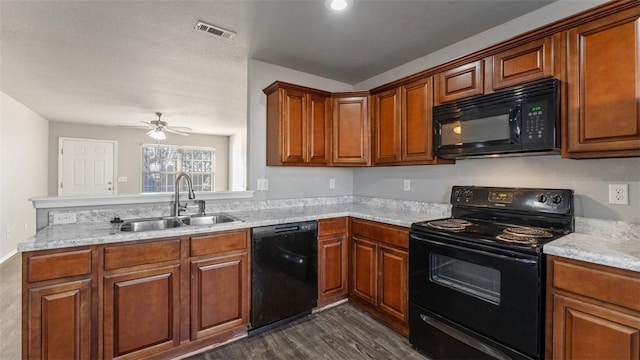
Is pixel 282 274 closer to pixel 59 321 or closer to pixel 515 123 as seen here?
pixel 59 321

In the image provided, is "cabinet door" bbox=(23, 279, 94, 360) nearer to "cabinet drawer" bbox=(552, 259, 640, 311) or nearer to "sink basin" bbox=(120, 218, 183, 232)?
"sink basin" bbox=(120, 218, 183, 232)

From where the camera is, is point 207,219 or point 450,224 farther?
point 207,219

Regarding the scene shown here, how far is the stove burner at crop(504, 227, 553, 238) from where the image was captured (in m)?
1.71

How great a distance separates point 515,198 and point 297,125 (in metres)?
1.96

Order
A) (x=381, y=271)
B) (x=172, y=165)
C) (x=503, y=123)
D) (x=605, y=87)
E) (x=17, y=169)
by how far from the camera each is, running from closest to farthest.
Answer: (x=605, y=87) < (x=503, y=123) < (x=381, y=271) < (x=17, y=169) < (x=172, y=165)

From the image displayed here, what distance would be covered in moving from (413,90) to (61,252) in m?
A: 2.77

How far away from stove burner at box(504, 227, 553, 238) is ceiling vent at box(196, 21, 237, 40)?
2.58 metres

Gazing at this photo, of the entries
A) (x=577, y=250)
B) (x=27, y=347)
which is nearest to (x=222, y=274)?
(x=27, y=347)

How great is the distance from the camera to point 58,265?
5.26ft

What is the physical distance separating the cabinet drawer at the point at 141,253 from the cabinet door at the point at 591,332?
2.26 metres

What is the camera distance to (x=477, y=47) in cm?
243

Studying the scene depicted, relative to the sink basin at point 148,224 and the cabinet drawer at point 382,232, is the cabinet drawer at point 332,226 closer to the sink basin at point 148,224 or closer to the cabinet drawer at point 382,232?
the cabinet drawer at point 382,232

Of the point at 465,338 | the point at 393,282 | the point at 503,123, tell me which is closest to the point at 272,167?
the point at 393,282

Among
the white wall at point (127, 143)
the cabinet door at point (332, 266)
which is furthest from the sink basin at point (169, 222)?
the white wall at point (127, 143)
